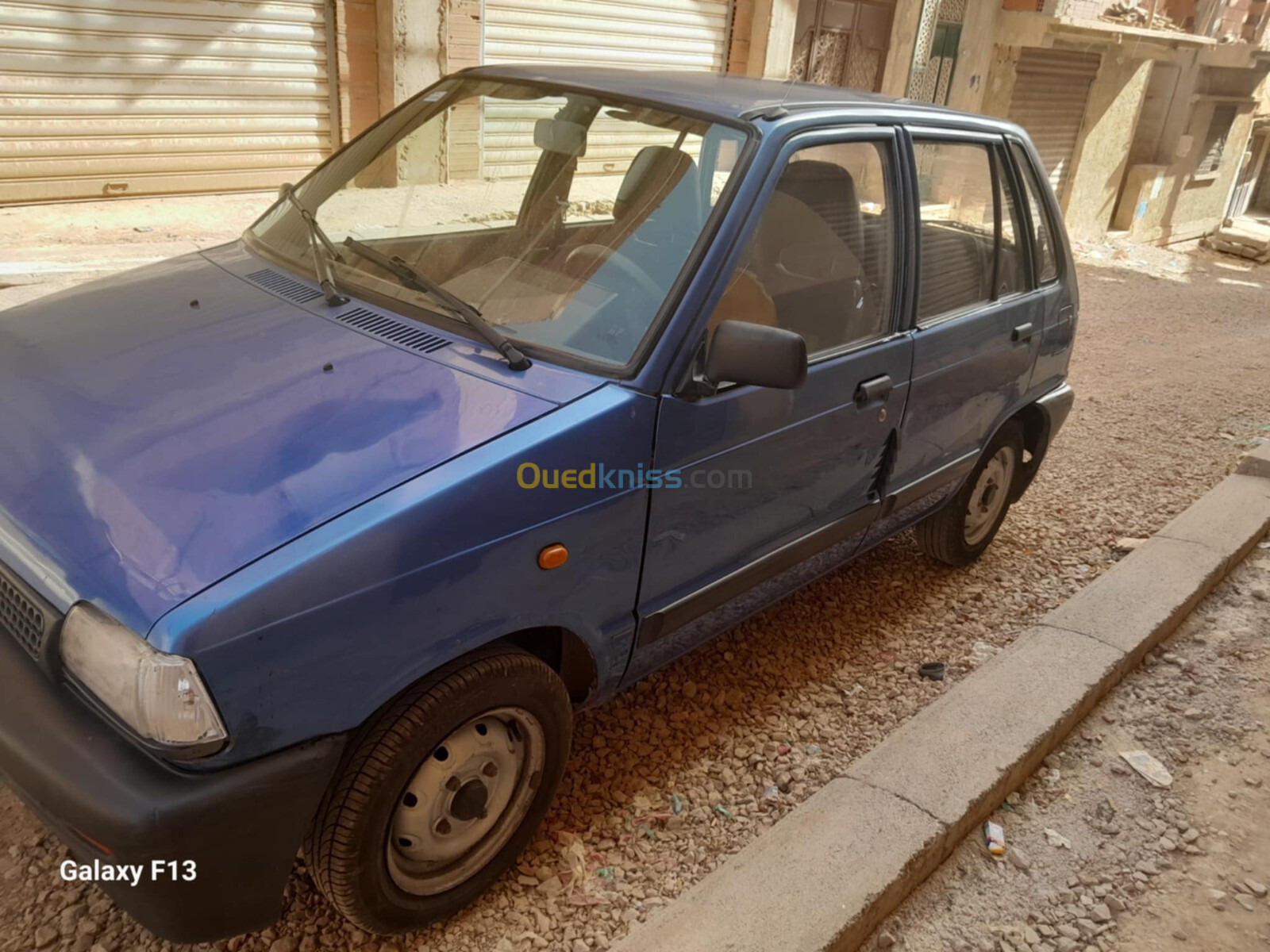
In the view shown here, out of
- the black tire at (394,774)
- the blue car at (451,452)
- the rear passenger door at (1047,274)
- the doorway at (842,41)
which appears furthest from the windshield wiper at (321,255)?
the doorway at (842,41)

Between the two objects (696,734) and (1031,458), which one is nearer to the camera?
(696,734)

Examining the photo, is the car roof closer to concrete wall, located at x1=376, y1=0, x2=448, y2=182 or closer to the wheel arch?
the wheel arch

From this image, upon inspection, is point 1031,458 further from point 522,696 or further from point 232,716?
point 232,716

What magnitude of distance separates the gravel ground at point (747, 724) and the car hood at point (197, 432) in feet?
3.21

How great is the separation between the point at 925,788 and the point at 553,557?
4.48ft

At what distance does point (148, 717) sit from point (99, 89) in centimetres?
751

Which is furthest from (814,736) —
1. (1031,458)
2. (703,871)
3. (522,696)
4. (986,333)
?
(1031,458)

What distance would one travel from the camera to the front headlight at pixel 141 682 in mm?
1666

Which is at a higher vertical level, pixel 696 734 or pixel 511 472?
pixel 511 472

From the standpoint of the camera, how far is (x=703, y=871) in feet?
8.39

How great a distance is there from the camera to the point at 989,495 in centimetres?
425

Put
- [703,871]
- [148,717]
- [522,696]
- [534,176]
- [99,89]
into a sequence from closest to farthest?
[148,717]
[522,696]
[703,871]
[534,176]
[99,89]

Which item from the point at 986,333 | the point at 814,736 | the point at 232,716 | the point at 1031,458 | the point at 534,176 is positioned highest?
the point at 534,176

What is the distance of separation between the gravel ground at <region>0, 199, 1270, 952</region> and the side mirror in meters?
1.31
